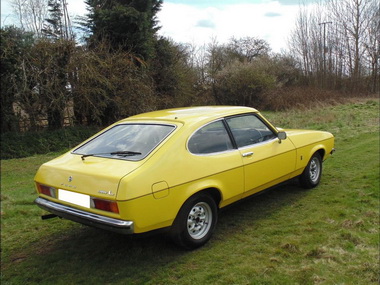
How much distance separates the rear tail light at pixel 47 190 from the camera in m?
3.67

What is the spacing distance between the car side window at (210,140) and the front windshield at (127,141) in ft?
1.01

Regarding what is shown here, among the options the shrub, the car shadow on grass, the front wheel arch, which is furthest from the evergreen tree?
the car shadow on grass

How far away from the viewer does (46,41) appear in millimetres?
14945

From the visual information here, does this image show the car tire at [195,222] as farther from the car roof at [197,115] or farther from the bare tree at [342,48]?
the bare tree at [342,48]

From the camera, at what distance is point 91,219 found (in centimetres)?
319

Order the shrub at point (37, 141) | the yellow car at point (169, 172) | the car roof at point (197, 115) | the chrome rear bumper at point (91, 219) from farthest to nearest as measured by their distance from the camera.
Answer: the shrub at point (37, 141) < the car roof at point (197, 115) < the yellow car at point (169, 172) < the chrome rear bumper at point (91, 219)

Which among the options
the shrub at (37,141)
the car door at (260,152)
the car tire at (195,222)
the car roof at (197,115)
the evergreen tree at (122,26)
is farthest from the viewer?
the evergreen tree at (122,26)

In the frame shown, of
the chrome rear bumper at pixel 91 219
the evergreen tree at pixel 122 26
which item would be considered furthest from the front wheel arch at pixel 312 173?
the evergreen tree at pixel 122 26

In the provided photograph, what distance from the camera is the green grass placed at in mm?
3135

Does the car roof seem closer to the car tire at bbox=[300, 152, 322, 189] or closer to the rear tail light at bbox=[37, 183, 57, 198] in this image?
the rear tail light at bbox=[37, 183, 57, 198]

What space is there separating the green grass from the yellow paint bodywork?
1.53 feet

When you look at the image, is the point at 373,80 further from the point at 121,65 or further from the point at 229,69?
the point at 121,65

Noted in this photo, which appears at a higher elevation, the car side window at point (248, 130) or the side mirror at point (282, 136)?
the car side window at point (248, 130)

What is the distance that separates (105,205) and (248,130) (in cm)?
235
